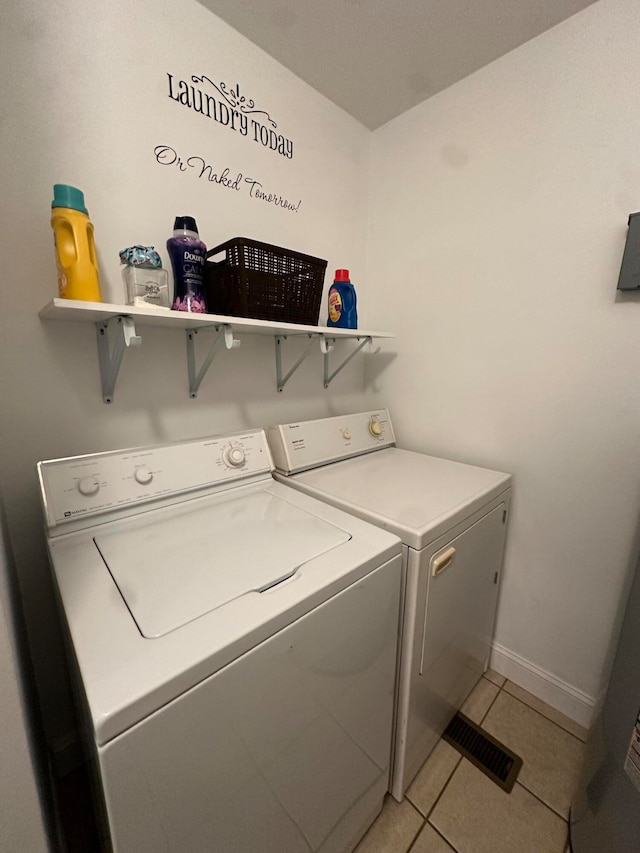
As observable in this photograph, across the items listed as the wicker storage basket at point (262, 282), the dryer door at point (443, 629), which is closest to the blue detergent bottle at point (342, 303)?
the wicker storage basket at point (262, 282)

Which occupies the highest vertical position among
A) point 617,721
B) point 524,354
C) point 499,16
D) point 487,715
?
point 499,16

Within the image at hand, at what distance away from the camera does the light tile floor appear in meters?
1.08

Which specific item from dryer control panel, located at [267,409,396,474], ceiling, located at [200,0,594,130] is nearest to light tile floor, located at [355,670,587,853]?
dryer control panel, located at [267,409,396,474]

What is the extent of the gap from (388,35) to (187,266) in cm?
114

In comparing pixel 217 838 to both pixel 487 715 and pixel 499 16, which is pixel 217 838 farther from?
pixel 499 16

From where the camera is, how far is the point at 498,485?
136 centimetres

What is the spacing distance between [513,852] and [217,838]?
99cm

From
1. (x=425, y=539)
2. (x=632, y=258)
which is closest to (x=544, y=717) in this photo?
(x=425, y=539)

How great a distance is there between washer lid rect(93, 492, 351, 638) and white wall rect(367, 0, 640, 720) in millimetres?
965

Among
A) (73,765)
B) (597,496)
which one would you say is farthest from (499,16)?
(73,765)

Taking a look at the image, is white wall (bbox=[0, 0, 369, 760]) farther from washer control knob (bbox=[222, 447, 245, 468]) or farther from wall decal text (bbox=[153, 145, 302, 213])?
washer control knob (bbox=[222, 447, 245, 468])

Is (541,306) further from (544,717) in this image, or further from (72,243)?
(544,717)

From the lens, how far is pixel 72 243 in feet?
2.94

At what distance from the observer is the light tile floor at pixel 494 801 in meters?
1.08
